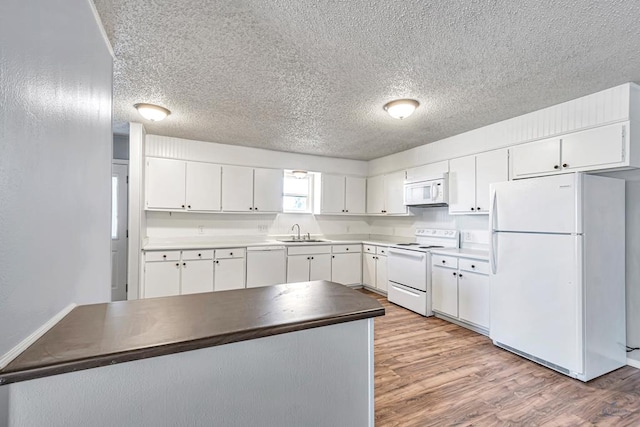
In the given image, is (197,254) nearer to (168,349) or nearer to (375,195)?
(375,195)

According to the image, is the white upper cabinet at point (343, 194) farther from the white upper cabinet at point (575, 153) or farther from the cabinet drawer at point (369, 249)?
the white upper cabinet at point (575, 153)

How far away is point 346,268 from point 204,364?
167 inches

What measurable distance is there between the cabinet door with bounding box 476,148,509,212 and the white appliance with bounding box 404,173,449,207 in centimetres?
44

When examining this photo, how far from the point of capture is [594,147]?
2.50 meters

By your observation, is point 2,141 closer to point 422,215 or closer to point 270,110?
point 270,110

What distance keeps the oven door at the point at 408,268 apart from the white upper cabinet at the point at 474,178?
0.77 m

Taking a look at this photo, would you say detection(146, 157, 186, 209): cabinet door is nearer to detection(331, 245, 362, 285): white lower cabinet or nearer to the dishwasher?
the dishwasher

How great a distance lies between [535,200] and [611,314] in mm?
1134

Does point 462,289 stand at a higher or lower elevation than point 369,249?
lower

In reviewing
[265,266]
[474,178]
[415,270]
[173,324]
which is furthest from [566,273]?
[265,266]

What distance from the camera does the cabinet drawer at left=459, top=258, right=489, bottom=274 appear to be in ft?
10.3

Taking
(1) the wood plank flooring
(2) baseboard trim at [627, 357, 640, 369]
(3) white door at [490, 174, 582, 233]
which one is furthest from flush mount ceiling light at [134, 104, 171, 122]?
(2) baseboard trim at [627, 357, 640, 369]

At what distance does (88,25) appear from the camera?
1.35 meters

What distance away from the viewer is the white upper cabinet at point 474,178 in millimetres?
3287
